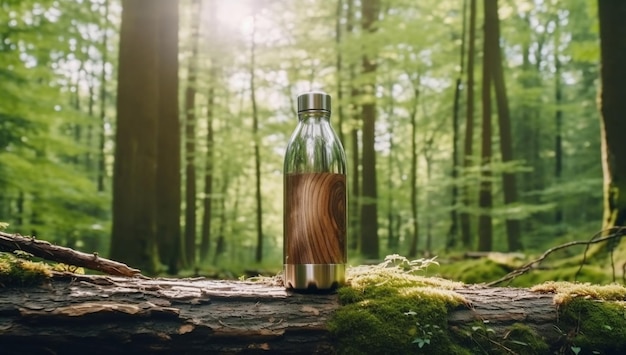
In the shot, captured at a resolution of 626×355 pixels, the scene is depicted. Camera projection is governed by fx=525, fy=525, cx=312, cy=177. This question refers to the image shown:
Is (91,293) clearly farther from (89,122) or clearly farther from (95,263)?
(89,122)

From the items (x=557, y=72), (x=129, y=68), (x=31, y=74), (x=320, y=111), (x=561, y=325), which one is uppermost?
(x=557, y=72)

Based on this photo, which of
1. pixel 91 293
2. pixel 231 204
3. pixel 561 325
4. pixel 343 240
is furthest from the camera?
pixel 231 204

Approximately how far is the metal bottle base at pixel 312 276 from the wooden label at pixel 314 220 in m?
0.02

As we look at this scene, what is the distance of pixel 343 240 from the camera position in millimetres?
2008

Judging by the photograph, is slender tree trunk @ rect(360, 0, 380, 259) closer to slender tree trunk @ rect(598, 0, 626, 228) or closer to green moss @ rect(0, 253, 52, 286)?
slender tree trunk @ rect(598, 0, 626, 228)

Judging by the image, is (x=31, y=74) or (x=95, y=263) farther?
(x=31, y=74)

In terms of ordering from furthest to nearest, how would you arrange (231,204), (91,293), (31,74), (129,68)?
(231,204), (31,74), (129,68), (91,293)

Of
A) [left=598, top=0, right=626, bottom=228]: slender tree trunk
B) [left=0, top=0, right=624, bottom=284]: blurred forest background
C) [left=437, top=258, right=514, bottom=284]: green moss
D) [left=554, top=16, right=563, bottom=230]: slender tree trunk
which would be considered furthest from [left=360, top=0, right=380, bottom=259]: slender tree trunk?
[left=554, top=16, right=563, bottom=230]: slender tree trunk

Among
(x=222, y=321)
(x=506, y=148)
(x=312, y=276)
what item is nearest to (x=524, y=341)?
(x=312, y=276)

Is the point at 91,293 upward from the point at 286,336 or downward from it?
upward

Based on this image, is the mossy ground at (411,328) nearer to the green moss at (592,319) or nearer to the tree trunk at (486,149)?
the green moss at (592,319)

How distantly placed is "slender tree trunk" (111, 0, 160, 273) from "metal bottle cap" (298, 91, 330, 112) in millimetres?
5153

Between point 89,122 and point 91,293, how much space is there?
36.5ft

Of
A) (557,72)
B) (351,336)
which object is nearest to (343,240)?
(351,336)
